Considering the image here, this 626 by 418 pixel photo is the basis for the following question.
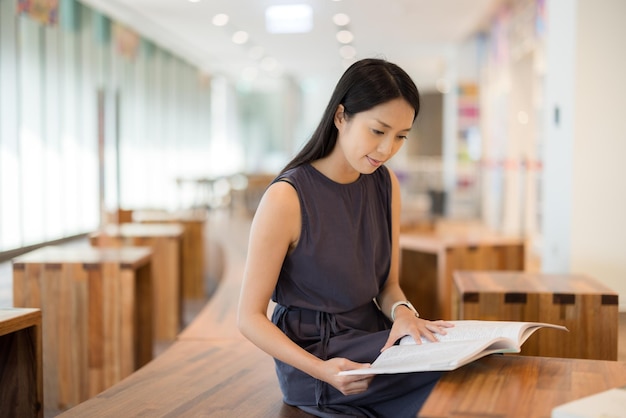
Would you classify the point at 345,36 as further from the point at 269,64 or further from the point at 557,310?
the point at 557,310

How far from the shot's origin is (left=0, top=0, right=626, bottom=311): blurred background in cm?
344

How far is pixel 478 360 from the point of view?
67.8 inches

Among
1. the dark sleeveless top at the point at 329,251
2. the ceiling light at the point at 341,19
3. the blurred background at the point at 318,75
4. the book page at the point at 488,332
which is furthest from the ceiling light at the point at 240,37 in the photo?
the book page at the point at 488,332

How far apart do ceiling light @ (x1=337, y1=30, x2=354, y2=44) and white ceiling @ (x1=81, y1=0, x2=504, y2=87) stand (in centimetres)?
10

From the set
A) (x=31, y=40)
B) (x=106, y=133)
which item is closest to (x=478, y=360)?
(x=106, y=133)

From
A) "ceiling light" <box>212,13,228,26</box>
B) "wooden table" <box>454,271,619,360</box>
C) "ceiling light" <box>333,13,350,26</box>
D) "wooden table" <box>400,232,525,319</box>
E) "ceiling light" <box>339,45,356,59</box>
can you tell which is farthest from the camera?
"ceiling light" <box>339,45,356,59</box>

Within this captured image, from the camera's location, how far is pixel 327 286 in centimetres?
200

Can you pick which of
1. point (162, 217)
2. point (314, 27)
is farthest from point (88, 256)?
point (314, 27)

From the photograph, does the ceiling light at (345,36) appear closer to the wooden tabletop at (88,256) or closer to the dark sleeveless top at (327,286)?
the wooden tabletop at (88,256)

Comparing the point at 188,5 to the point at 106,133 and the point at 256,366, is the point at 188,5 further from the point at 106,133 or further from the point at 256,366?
the point at 256,366

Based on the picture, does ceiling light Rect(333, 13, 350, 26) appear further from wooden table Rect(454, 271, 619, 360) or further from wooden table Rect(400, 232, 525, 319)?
wooden table Rect(454, 271, 619, 360)

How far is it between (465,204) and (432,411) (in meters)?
11.8

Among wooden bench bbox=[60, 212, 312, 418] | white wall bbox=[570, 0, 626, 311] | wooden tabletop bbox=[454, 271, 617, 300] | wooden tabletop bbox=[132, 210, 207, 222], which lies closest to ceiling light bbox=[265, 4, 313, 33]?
wooden tabletop bbox=[132, 210, 207, 222]

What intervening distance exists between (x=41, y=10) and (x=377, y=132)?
24.9ft
